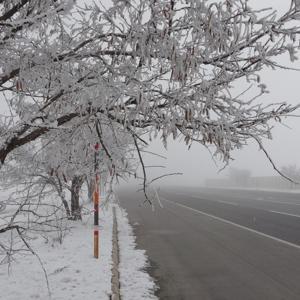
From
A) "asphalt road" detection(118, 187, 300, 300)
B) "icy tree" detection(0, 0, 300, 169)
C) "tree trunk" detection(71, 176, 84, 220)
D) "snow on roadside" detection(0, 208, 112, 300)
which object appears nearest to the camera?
"icy tree" detection(0, 0, 300, 169)

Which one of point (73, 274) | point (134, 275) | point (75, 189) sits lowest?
point (134, 275)

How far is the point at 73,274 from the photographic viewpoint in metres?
8.30

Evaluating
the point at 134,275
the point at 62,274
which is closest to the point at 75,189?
the point at 134,275

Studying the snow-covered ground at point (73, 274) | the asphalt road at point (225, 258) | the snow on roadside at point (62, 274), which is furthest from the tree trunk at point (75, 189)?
the snow on roadside at point (62, 274)

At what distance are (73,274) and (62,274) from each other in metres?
0.19

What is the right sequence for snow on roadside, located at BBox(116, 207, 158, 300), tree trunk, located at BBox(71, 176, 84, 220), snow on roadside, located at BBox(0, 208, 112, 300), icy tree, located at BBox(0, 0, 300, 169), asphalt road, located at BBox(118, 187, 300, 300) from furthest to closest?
tree trunk, located at BBox(71, 176, 84, 220) → asphalt road, located at BBox(118, 187, 300, 300) → snow on roadside, located at BBox(116, 207, 158, 300) → snow on roadside, located at BBox(0, 208, 112, 300) → icy tree, located at BBox(0, 0, 300, 169)

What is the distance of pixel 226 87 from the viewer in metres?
3.67

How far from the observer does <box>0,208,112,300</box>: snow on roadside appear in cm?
702

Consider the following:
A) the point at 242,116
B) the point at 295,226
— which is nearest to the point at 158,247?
the point at 295,226

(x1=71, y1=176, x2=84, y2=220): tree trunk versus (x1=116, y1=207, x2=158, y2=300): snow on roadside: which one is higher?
(x1=71, y1=176, x2=84, y2=220): tree trunk

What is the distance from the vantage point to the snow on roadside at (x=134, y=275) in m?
7.39

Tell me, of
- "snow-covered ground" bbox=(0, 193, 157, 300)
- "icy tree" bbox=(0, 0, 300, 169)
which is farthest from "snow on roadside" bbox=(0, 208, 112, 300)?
"icy tree" bbox=(0, 0, 300, 169)

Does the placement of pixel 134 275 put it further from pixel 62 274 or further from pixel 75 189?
pixel 75 189

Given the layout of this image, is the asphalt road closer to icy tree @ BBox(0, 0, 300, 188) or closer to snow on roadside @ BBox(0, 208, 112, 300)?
snow on roadside @ BBox(0, 208, 112, 300)
